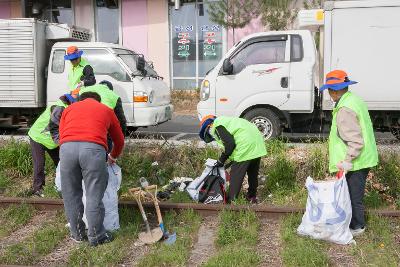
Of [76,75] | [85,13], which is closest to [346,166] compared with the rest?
[76,75]

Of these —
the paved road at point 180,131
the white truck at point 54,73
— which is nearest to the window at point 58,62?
the white truck at point 54,73

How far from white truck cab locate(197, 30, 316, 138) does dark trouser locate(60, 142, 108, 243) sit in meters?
4.32

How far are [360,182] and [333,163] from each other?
1.11 feet

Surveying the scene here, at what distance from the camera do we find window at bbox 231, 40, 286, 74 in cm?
884

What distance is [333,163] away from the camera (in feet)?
17.0

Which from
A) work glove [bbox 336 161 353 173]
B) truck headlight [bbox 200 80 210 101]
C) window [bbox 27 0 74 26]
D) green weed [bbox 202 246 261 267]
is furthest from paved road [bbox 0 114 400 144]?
window [bbox 27 0 74 26]

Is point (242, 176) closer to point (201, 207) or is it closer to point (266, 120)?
point (201, 207)

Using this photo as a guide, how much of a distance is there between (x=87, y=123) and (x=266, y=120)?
4.59 meters

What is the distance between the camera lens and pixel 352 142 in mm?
4934

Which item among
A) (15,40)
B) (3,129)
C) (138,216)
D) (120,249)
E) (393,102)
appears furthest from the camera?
(3,129)

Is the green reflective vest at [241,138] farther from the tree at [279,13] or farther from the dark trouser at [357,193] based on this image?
the tree at [279,13]

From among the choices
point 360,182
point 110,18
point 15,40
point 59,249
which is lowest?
point 59,249

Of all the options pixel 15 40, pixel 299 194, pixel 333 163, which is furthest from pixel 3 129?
pixel 333 163

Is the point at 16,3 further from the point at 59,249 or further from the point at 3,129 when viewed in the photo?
the point at 59,249
